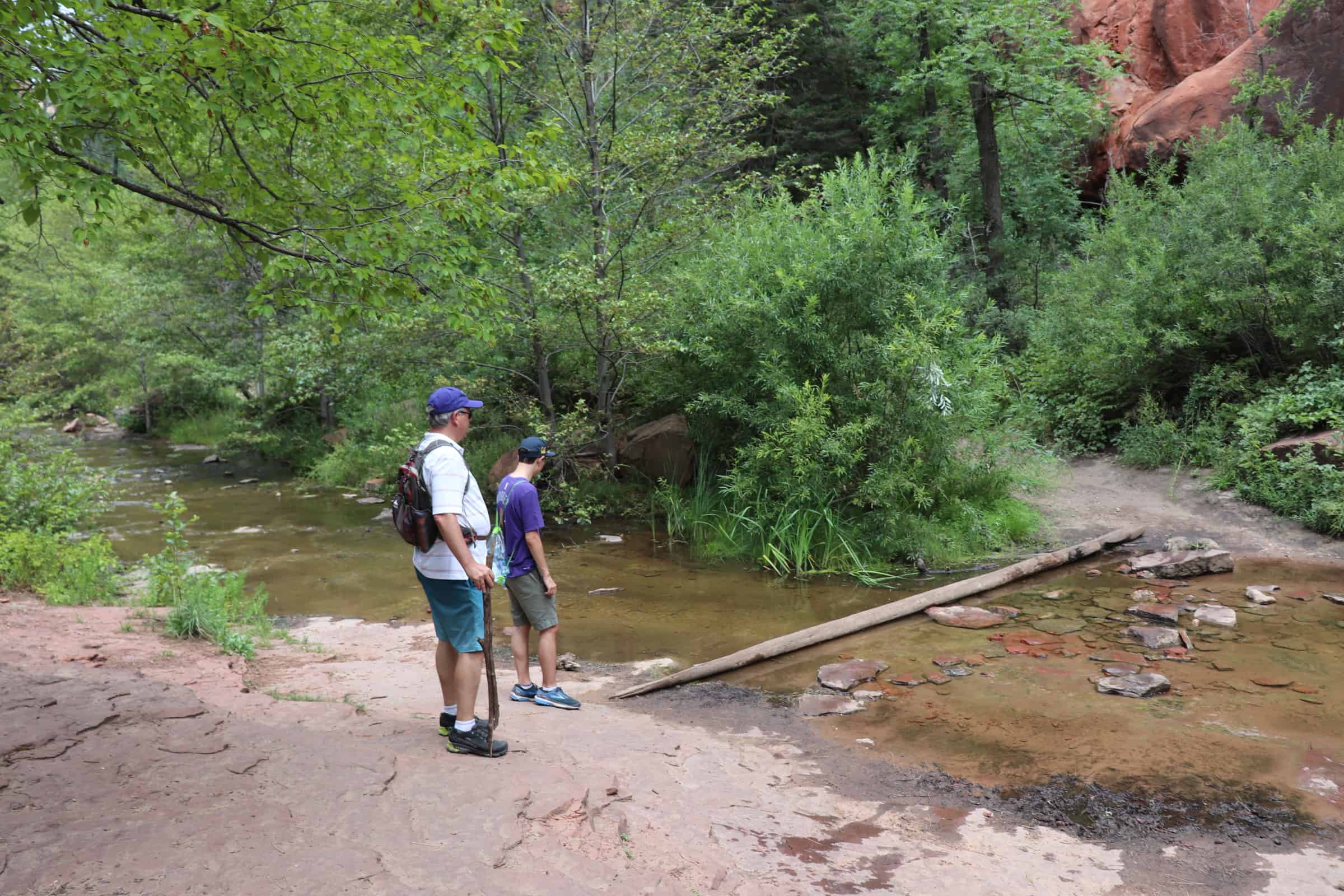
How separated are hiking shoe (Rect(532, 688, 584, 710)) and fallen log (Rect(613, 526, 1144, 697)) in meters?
0.56

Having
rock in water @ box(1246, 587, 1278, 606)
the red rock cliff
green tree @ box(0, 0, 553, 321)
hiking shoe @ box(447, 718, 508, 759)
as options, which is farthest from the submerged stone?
the red rock cliff

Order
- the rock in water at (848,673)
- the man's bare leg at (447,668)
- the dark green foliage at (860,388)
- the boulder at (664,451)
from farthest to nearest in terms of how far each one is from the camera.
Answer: the boulder at (664,451) < the dark green foliage at (860,388) < the rock in water at (848,673) < the man's bare leg at (447,668)

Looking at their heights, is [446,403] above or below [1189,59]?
below

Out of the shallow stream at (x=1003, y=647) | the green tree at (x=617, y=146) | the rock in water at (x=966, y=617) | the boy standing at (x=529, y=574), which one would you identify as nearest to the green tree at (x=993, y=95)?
the green tree at (x=617, y=146)

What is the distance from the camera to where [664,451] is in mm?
13453

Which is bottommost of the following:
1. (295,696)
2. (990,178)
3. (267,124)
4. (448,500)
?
(295,696)

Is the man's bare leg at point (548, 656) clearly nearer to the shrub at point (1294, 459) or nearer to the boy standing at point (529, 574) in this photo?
the boy standing at point (529, 574)

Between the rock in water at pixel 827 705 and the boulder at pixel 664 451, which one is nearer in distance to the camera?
the rock in water at pixel 827 705

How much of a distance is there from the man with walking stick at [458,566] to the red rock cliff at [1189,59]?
54.7 ft

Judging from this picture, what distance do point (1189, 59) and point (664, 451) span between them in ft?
48.2

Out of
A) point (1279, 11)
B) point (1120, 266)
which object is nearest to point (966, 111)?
point (1279, 11)

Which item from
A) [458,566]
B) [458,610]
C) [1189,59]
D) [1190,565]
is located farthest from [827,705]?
[1189,59]

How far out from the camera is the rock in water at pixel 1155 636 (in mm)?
7234

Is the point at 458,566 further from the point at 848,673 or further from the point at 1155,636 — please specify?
the point at 1155,636
